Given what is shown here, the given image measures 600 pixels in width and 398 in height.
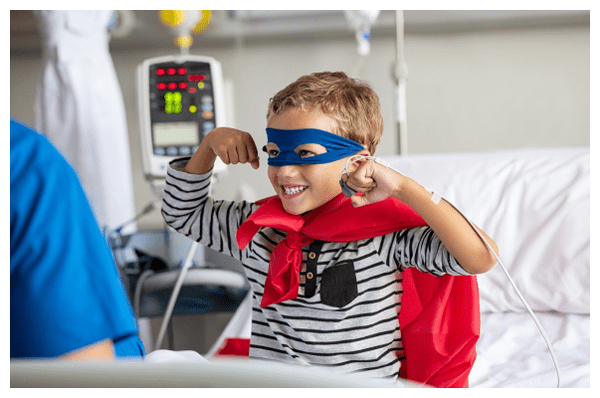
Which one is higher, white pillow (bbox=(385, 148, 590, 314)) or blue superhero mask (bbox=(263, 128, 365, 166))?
blue superhero mask (bbox=(263, 128, 365, 166))

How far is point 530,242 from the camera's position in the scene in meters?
1.59

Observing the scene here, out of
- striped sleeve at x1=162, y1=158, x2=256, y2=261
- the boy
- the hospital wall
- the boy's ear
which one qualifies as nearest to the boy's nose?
the boy

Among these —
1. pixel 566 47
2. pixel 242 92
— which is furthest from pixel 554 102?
pixel 242 92

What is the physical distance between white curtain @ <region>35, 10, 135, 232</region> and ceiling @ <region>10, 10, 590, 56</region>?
618 mm

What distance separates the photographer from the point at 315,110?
1.04 meters

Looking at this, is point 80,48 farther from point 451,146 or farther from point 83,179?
point 451,146

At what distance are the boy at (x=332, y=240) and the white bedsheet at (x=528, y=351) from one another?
37cm

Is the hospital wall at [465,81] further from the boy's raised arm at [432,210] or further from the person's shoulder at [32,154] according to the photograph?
the person's shoulder at [32,154]

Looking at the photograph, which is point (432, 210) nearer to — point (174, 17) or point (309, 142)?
point (309, 142)

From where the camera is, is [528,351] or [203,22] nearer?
[528,351]

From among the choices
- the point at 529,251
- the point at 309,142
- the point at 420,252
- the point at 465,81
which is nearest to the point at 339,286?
the point at 420,252

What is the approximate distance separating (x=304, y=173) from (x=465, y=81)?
1574 millimetres

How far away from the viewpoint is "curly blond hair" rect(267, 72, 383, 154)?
1050mm

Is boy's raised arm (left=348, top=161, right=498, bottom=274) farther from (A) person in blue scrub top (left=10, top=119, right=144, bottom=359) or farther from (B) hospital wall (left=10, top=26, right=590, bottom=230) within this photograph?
(B) hospital wall (left=10, top=26, right=590, bottom=230)
